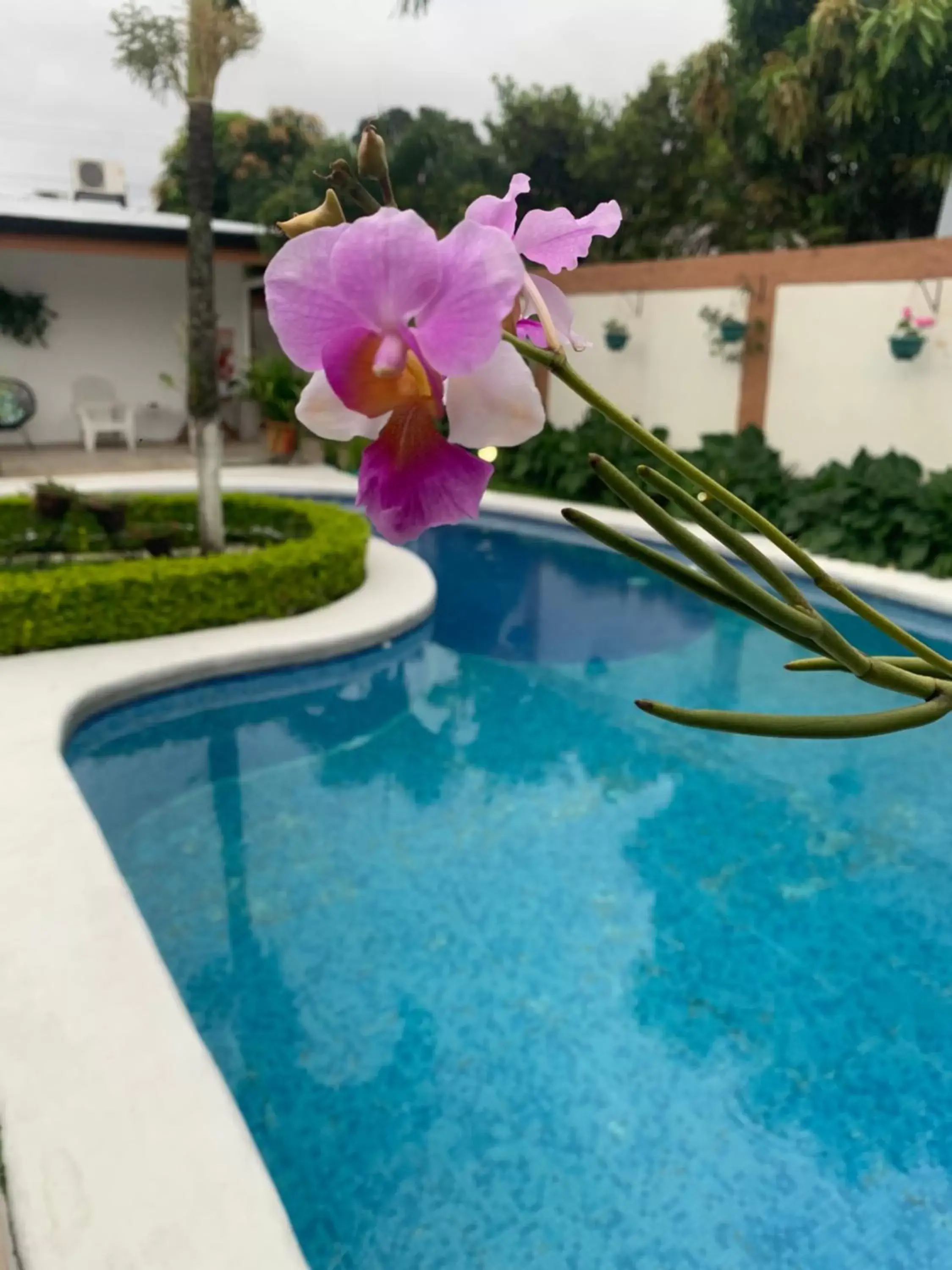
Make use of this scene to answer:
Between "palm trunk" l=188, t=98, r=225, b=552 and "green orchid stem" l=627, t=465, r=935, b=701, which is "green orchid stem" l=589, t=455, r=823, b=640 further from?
"palm trunk" l=188, t=98, r=225, b=552

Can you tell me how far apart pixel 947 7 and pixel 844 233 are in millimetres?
2493

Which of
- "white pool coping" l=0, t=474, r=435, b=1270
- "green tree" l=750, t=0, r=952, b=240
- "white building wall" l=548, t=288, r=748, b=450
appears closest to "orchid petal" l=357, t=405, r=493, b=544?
"white pool coping" l=0, t=474, r=435, b=1270

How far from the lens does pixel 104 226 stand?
12.3m

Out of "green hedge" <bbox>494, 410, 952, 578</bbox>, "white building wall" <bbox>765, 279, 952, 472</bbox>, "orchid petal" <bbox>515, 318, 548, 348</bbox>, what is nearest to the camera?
"orchid petal" <bbox>515, 318, 548, 348</bbox>

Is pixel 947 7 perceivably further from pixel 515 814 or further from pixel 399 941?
pixel 399 941

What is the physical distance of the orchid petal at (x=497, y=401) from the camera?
0.43 meters

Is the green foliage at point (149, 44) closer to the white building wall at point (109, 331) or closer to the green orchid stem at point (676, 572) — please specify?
the white building wall at point (109, 331)

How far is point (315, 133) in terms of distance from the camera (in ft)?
67.7

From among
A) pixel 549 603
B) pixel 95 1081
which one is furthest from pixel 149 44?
pixel 95 1081

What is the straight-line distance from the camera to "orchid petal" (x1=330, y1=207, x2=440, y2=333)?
42cm

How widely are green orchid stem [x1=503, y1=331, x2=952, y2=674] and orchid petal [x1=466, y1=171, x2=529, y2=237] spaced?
87mm

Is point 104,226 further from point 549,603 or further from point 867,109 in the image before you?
point 867,109

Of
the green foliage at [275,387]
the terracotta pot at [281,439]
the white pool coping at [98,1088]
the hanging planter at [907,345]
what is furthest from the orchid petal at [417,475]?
the terracotta pot at [281,439]

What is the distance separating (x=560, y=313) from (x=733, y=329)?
10.2 meters
